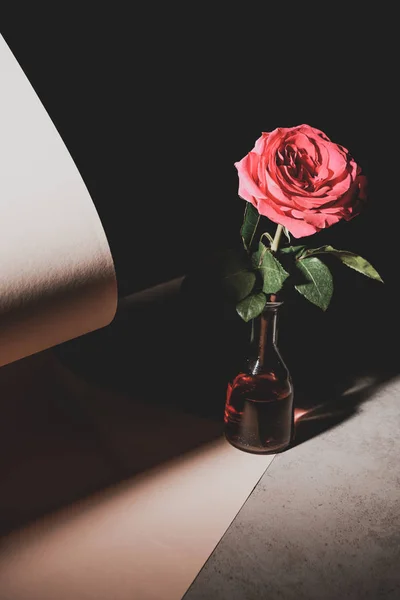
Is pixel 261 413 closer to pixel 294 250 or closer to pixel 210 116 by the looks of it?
pixel 294 250

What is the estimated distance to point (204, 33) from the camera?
1.15 m

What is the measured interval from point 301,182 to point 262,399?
25 cm

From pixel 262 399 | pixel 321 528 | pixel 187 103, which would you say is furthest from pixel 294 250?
pixel 187 103

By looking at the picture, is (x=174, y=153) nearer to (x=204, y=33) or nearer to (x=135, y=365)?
(x=204, y=33)

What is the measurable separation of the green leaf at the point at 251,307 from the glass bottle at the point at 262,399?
4 cm

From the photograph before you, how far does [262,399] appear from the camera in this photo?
783 mm

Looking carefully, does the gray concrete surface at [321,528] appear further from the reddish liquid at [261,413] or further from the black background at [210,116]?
the black background at [210,116]

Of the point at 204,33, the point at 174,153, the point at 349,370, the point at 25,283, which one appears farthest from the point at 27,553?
the point at 204,33

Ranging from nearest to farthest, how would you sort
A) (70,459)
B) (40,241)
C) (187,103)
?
1. (40,241)
2. (70,459)
3. (187,103)

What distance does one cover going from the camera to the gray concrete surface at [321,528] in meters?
0.62

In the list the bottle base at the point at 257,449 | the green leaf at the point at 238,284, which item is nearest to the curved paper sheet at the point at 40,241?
the green leaf at the point at 238,284

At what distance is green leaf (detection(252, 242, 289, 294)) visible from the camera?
713 millimetres

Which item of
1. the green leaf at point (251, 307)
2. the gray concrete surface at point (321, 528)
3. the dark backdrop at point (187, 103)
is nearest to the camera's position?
the gray concrete surface at point (321, 528)

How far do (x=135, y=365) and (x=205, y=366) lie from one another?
0.10 metres
